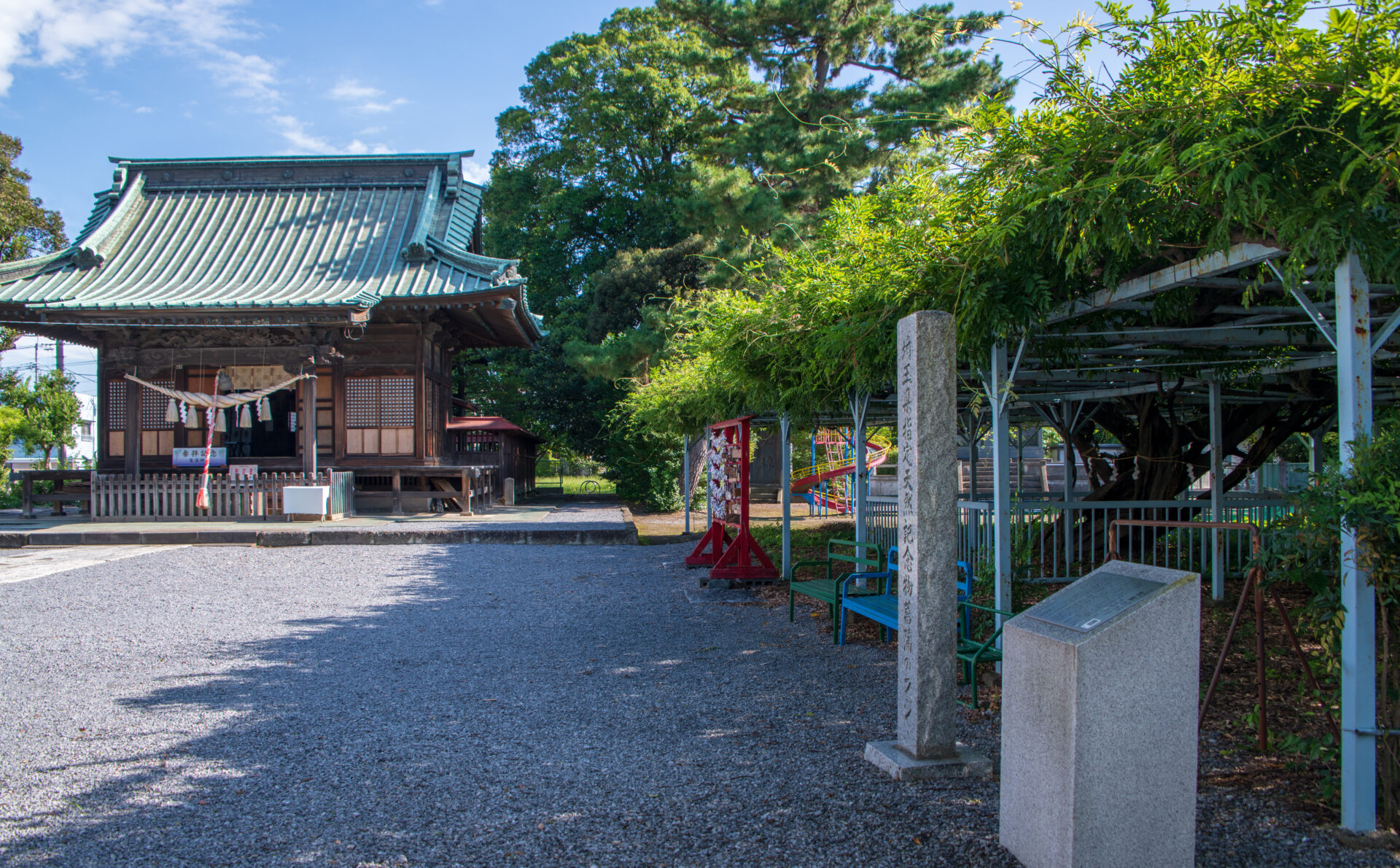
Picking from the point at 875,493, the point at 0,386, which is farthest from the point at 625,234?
the point at 0,386

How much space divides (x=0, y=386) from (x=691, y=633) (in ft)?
89.6

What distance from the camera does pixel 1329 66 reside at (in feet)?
9.43

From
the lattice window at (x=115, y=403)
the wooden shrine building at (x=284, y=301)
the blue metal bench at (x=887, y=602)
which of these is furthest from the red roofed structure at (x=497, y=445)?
the blue metal bench at (x=887, y=602)

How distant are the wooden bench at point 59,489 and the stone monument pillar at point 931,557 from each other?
16864 mm

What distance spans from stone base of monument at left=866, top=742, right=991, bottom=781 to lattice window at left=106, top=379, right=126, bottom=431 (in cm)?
1772

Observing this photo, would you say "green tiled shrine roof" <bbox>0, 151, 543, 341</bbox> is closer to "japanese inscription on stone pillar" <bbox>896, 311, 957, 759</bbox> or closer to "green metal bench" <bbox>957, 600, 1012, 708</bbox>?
"green metal bench" <bbox>957, 600, 1012, 708</bbox>

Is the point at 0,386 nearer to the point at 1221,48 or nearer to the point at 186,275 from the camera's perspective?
the point at 186,275

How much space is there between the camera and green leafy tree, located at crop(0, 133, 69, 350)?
22984mm

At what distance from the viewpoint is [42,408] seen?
24.4m

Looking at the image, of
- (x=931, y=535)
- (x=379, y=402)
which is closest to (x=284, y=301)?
(x=379, y=402)

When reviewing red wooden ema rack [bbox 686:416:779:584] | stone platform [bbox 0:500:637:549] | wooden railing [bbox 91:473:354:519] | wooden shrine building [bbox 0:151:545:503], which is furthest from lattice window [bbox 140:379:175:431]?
red wooden ema rack [bbox 686:416:779:584]

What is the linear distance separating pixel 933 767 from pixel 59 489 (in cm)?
1874

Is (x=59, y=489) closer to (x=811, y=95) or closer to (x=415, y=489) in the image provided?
(x=415, y=489)

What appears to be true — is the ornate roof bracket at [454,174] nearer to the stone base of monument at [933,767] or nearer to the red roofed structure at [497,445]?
the red roofed structure at [497,445]
